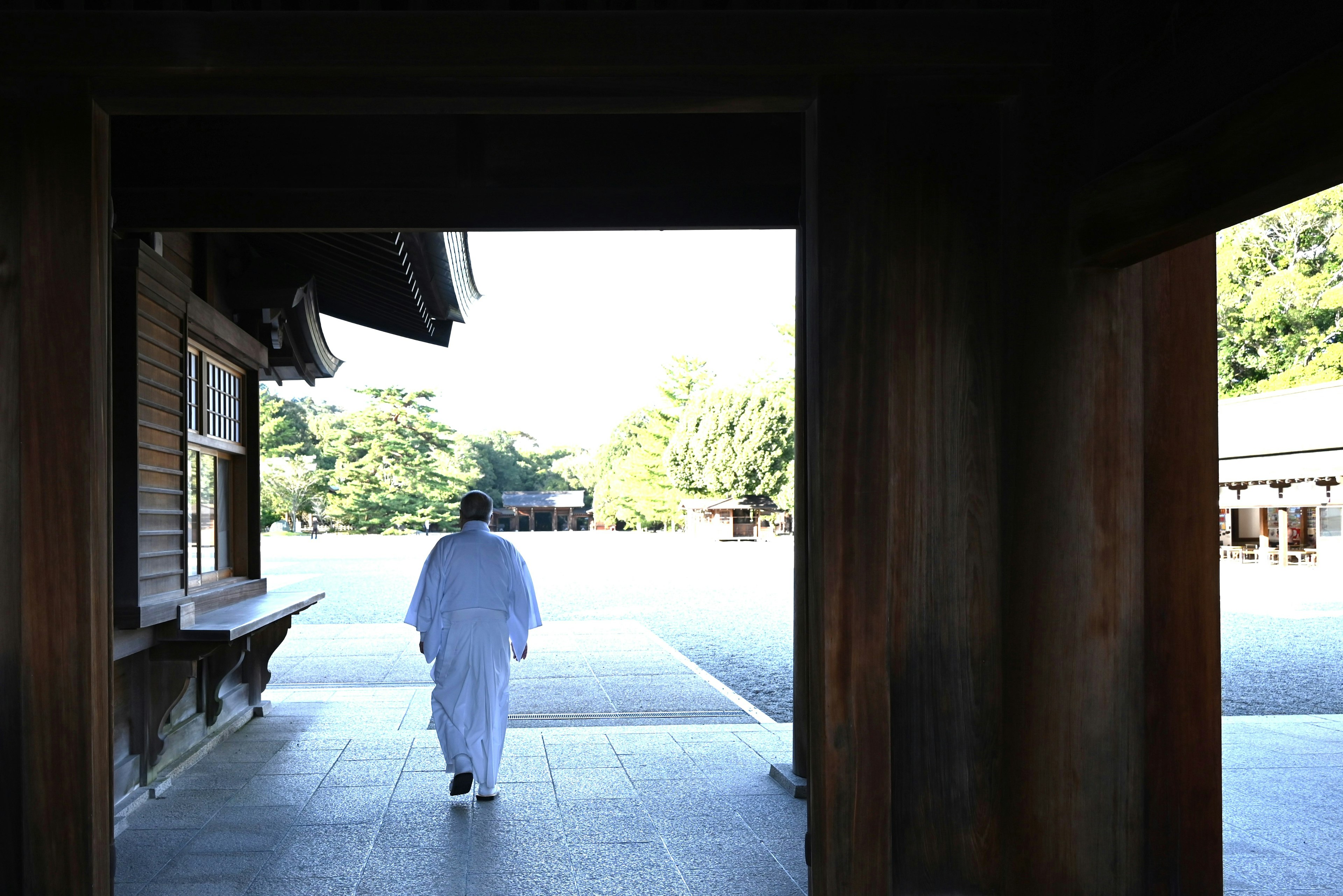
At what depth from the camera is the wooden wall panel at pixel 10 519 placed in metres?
2.52

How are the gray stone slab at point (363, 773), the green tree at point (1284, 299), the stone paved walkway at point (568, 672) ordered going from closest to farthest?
the gray stone slab at point (363, 773) < the stone paved walkway at point (568, 672) < the green tree at point (1284, 299)

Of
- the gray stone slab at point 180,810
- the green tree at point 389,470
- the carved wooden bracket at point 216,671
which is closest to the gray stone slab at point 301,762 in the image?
the gray stone slab at point 180,810

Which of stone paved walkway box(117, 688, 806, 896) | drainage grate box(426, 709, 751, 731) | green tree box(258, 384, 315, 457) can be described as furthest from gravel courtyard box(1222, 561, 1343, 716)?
green tree box(258, 384, 315, 457)

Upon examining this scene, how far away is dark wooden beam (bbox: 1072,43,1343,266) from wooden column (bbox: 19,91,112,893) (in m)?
2.55

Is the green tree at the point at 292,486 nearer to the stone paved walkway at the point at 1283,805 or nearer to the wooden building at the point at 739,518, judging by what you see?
the wooden building at the point at 739,518

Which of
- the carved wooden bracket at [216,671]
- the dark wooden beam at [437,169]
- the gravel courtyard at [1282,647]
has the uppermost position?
the dark wooden beam at [437,169]

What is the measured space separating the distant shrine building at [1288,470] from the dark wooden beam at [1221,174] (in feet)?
46.6

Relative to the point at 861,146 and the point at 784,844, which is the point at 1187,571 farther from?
the point at 784,844

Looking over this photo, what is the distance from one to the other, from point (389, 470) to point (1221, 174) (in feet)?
147

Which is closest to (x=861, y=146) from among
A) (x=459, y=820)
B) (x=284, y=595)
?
(x=459, y=820)

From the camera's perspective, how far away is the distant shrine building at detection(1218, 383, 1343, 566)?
55.4 feet

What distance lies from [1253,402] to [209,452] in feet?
60.3

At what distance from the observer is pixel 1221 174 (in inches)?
85.6

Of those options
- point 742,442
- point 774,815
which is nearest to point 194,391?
point 774,815
